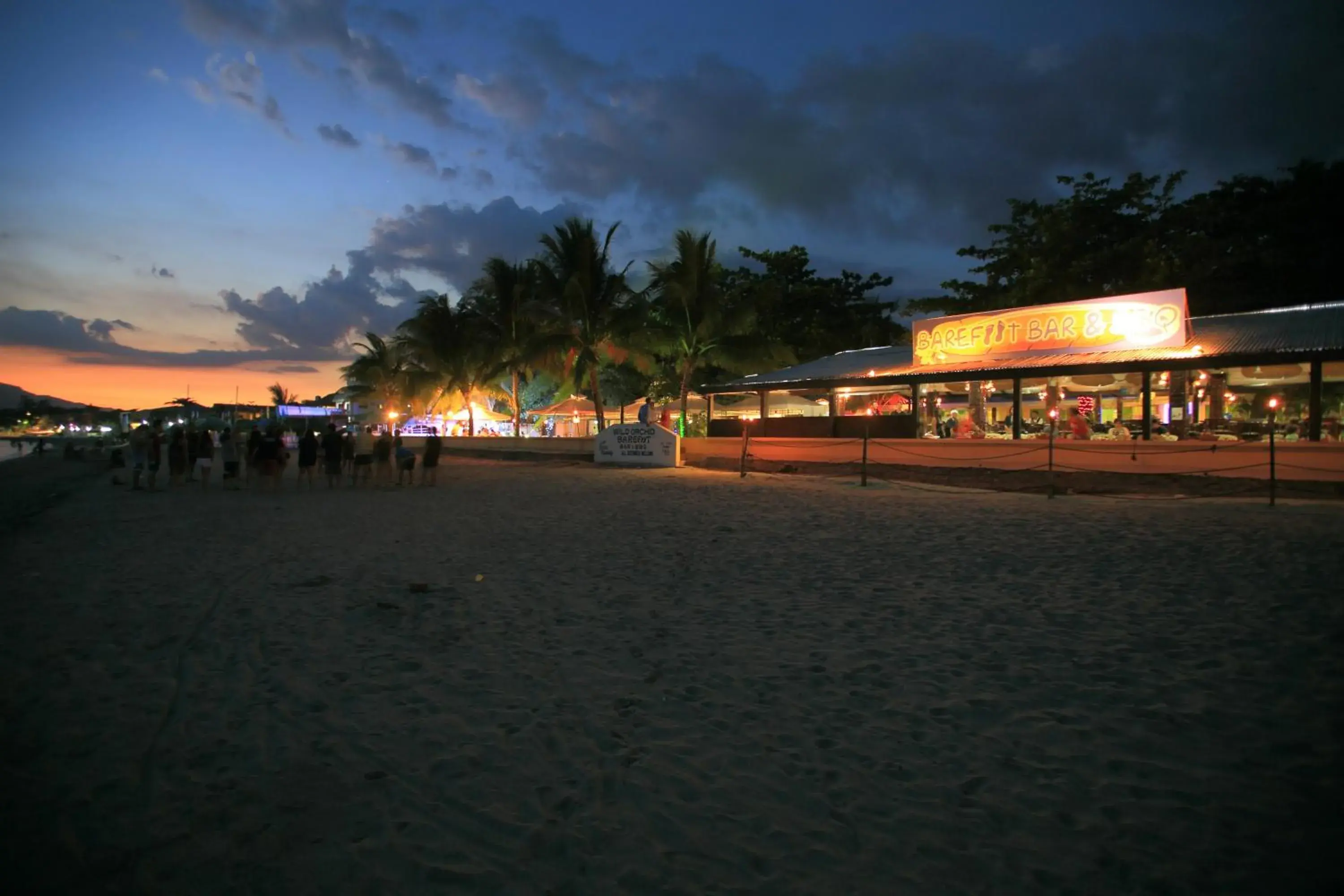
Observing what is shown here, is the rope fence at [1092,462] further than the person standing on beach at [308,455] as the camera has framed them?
No

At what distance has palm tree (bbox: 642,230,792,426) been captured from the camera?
23938 mm

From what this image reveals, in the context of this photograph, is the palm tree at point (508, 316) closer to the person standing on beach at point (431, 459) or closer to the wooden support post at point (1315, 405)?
the person standing on beach at point (431, 459)

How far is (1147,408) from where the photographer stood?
15023 millimetres

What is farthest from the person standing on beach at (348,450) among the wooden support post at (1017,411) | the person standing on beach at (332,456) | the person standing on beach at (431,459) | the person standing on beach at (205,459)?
the wooden support post at (1017,411)

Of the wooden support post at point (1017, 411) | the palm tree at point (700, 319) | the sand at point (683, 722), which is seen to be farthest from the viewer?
the palm tree at point (700, 319)

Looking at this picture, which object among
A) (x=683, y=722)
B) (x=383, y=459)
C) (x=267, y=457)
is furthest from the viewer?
(x=383, y=459)

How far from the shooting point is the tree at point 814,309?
3403cm

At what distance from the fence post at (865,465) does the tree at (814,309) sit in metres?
15.4

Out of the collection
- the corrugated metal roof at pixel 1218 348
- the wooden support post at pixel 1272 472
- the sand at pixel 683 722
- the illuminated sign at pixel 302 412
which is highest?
the illuminated sign at pixel 302 412

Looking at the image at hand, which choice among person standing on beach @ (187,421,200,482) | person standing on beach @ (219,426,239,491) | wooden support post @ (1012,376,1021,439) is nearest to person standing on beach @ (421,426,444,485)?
person standing on beach @ (219,426,239,491)

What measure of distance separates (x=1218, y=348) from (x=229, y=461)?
20824 millimetres

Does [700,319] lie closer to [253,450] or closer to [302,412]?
[253,450]

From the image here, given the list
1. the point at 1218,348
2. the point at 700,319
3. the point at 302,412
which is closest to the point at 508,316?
Answer: the point at 700,319

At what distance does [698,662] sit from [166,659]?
3.36 m
